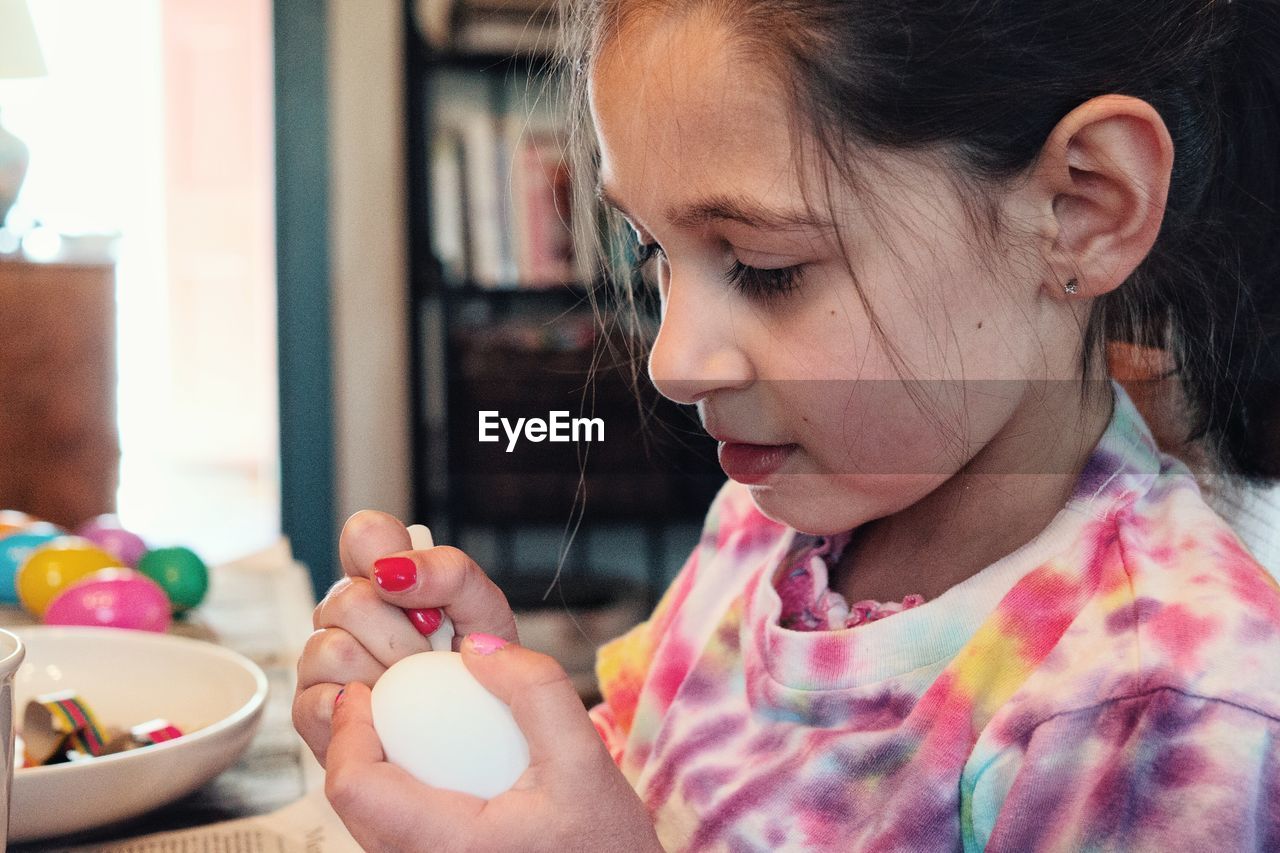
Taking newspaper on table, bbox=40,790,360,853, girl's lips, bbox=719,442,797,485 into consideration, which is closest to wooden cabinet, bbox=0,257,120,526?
newspaper on table, bbox=40,790,360,853

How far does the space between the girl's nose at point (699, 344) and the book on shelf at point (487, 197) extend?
Answer: 66 cm

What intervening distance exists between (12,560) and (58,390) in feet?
1.48

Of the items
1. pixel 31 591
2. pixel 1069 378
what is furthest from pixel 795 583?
pixel 31 591

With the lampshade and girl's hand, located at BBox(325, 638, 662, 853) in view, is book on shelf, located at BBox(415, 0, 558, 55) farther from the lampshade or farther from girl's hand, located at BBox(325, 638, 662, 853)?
girl's hand, located at BBox(325, 638, 662, 853)

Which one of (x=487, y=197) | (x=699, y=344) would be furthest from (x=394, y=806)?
(x=487, y=197)

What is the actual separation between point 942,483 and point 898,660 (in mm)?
67

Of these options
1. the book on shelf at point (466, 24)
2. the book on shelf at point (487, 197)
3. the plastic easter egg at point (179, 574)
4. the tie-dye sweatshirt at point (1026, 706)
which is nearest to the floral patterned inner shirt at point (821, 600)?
the tie-dye sweatshirt at point (1026, 706)

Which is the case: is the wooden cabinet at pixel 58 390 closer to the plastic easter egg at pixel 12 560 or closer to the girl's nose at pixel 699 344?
the plastic easter egg at pixel 12 560

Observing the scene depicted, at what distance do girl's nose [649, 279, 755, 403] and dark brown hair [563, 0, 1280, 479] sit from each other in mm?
58

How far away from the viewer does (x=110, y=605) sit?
64 centimetres

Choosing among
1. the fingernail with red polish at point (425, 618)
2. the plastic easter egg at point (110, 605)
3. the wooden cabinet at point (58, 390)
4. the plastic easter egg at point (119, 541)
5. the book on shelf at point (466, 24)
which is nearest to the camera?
the fingernail with red polish at point (425, 618)

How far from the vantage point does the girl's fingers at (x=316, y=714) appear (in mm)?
386

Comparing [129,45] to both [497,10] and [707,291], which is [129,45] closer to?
[497,10]

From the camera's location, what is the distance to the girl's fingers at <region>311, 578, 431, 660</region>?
390mm
